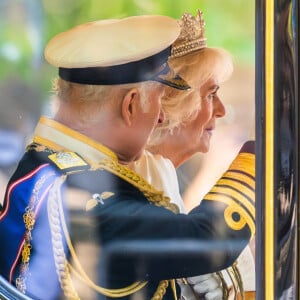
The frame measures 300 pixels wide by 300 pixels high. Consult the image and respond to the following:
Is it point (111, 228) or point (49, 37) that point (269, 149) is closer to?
point (111, 228)

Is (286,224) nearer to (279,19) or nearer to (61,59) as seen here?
(279,19)

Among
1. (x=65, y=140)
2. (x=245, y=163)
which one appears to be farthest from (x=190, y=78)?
(x=65, y=140)

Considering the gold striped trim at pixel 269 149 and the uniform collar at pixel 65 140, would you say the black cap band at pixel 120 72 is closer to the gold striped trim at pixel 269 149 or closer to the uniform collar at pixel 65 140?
the uniform collar at pixel 65 140

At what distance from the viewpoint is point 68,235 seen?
1643 mm

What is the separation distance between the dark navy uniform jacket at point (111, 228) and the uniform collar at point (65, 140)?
0.05 ft

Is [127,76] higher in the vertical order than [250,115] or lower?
higher

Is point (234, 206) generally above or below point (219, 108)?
below

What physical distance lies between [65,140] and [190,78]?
38 centimetres

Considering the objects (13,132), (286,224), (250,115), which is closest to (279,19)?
(250,115)

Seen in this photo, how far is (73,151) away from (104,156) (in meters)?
0.08

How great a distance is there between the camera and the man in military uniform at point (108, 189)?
1644 millimetres

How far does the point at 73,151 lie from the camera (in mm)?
1658

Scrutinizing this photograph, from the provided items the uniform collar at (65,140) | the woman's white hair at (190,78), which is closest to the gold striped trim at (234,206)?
the woman's white hair at (190,78)

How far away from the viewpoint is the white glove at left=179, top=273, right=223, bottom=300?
1691 mm
